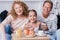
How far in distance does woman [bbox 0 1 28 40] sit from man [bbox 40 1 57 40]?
161 mm

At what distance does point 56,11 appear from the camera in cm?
139

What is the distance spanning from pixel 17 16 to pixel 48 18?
0.28 metres

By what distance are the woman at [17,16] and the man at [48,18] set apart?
0.53 feet

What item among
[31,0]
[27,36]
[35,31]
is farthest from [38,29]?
[31,0]

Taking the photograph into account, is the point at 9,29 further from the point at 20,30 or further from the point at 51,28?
the point at 51,28

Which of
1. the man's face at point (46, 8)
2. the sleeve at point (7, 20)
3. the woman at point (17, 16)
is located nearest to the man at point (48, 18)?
the man's face at point (46, 8)

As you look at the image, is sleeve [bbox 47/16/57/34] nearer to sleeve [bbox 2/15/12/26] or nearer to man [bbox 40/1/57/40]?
man [bbox 40/1/57/40]

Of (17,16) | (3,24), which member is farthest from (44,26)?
(3,24)

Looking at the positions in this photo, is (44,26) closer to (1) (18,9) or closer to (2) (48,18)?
(2) (48,18)

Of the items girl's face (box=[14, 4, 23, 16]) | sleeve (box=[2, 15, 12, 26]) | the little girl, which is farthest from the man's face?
sleeve (box=[2, 15, 12, 26])

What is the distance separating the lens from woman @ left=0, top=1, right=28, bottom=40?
54.1 inches

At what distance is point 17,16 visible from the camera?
138cm

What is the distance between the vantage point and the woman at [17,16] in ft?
4.50

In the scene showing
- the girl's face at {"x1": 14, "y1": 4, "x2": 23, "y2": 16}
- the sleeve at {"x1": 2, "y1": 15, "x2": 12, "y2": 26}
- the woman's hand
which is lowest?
the woman's hand
